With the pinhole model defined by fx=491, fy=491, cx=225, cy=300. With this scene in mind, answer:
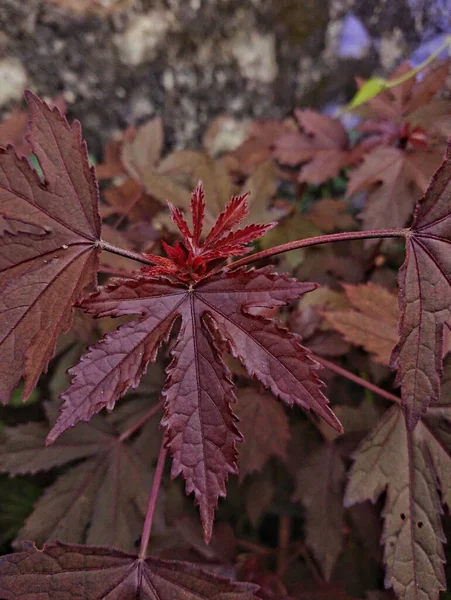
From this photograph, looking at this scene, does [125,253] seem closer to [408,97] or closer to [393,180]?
[393,180]

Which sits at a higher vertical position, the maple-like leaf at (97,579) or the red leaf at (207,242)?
the red leaf at (207,242)

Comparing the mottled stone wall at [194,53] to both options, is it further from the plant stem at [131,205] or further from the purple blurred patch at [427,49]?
the plant stem at [131,205]

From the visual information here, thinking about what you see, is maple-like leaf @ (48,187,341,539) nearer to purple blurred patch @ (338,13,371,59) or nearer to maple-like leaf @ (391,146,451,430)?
maple-like leaf @ (391,146,451,430)

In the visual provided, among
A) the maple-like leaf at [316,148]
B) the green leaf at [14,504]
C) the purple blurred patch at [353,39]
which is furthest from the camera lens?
the purple blurred patch at [353,39]

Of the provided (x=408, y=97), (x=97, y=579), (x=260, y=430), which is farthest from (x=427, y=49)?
(x=97, y=579)

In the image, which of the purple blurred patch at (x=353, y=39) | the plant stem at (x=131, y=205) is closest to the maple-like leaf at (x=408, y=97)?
the purple blurred patch at (x=353, y=39)

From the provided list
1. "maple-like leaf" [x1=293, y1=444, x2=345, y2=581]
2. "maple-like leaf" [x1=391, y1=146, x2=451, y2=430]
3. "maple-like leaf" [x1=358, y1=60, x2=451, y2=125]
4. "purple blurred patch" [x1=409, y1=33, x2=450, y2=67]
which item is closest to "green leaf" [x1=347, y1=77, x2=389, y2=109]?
"maple-like leaf" [x1=358, y1=60, x2=451, y2=125]

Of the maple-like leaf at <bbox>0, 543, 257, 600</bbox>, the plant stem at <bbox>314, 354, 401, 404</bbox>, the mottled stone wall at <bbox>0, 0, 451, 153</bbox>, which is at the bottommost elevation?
the maple-like leaf at <bbox>0, 543, 257, 600</bbox>
